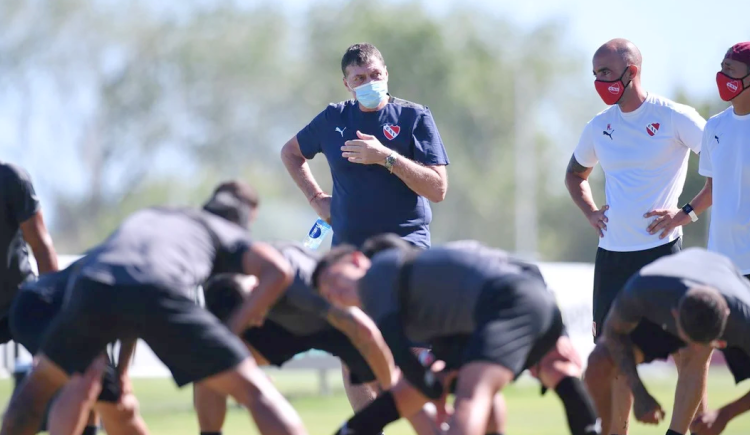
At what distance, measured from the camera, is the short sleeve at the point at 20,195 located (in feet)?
25.7

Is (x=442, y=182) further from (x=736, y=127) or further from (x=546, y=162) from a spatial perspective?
A: (x=546, y=162)

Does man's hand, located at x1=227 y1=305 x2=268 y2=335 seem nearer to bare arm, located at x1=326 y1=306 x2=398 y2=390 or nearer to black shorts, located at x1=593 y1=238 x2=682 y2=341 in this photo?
bare arm, located at x1=326 y1=306 x2=398 y2=390

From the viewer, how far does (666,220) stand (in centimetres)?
852

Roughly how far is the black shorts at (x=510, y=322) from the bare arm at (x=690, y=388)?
171 cm

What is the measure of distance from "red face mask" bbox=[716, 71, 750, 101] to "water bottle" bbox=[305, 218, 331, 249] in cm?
287

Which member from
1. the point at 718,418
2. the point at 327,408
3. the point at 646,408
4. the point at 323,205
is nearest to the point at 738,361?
the point at 718,418

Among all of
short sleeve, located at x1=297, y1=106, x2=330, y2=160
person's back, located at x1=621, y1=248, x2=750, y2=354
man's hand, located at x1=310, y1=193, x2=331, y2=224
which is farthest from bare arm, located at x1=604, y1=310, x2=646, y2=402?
short sleeve, located at x1=297, y1=106, x2=330, y2=160

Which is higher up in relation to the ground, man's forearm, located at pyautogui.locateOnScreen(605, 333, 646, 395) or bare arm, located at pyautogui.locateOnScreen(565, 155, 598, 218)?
bare arm, located at pyautogui.locateOnScreen(565, 155, 598, 218)

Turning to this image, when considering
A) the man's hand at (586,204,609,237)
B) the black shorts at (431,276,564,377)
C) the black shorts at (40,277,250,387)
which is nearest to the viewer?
the black shorts at (40,277,250,387)

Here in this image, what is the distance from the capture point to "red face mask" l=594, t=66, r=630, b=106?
28.6ft

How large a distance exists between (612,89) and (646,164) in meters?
0.57

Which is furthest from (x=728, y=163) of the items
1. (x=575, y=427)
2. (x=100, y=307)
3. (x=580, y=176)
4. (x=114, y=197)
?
(x=114, y=197)

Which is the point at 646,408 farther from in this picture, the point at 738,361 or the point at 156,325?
the point at 156,325

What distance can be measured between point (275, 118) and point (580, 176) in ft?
172
